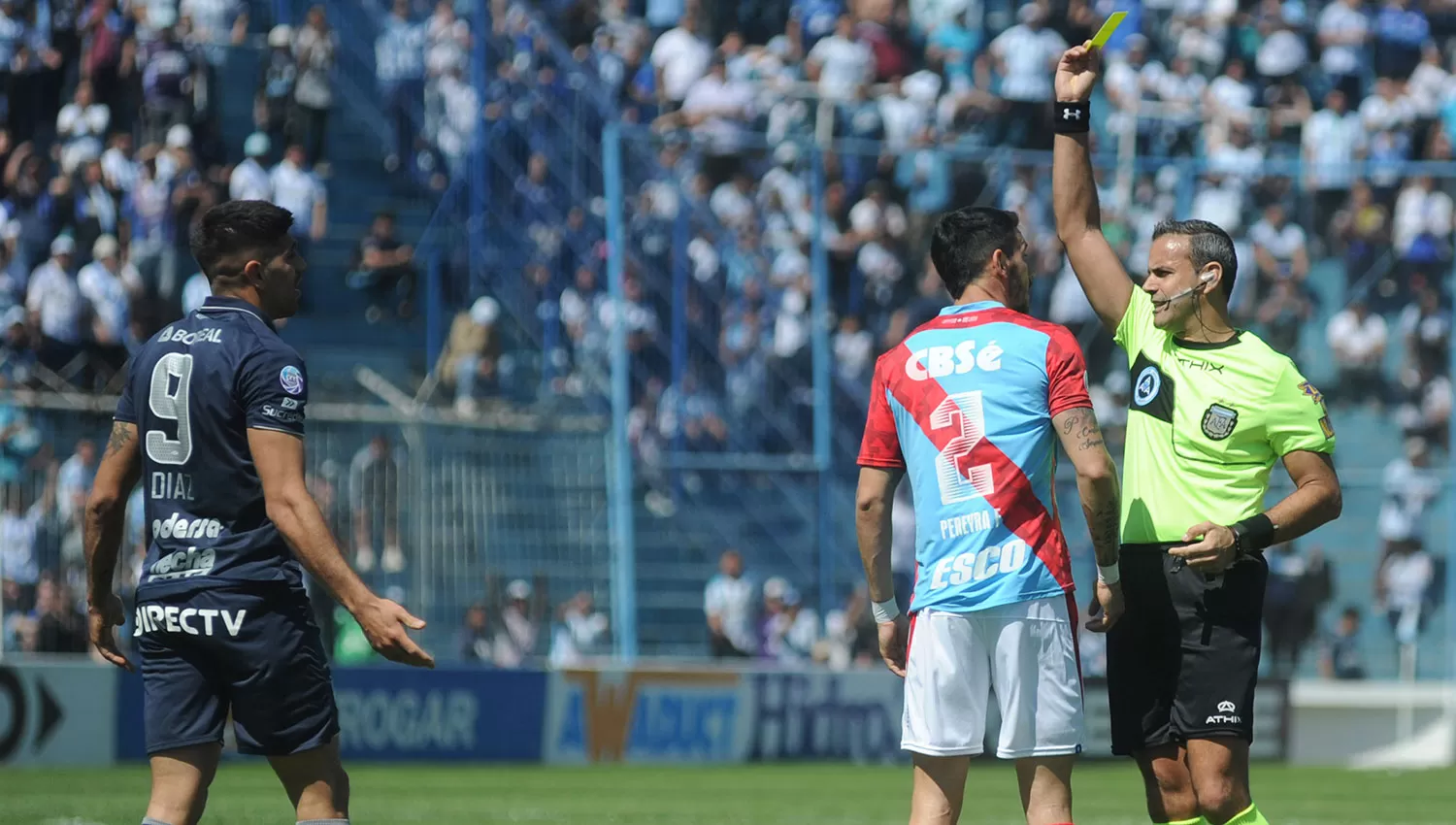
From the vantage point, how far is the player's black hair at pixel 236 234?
5766 mm

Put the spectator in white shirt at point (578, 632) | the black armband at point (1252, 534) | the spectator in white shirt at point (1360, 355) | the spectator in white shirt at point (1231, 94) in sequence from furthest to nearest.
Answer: the spectator in white shirt at point (1231, 94) → the spectator in white shirt at point (1360, 355) → the spectator in white shirt at point (578, 632) → the black armband at point (1252, 534)

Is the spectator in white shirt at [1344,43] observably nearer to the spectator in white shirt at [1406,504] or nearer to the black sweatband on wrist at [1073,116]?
the spectator in white shirt at [1406,504]

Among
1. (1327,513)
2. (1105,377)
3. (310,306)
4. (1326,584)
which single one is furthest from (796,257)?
(1327,513)

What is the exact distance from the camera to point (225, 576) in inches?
220

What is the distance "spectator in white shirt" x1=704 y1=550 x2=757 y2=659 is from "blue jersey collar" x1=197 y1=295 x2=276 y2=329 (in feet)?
46.7

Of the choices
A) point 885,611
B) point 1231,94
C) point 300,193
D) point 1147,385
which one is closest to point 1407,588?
point 1231,94

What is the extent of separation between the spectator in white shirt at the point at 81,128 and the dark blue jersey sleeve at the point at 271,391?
14301 millimetres

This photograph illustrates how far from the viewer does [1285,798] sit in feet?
47.0

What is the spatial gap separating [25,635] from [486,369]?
5661mm

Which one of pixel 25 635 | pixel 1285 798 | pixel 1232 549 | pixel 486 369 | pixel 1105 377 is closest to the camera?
pixel 1232 549

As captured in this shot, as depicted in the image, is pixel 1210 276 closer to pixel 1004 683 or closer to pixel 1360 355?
pixel 1004 683

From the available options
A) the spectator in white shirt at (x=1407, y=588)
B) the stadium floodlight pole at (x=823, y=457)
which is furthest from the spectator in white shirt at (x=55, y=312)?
the spectator in white shirt at (x=1407, y=588)

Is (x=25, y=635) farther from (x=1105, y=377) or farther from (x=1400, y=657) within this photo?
(x=1400, y=657)

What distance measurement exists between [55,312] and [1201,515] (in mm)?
13452
